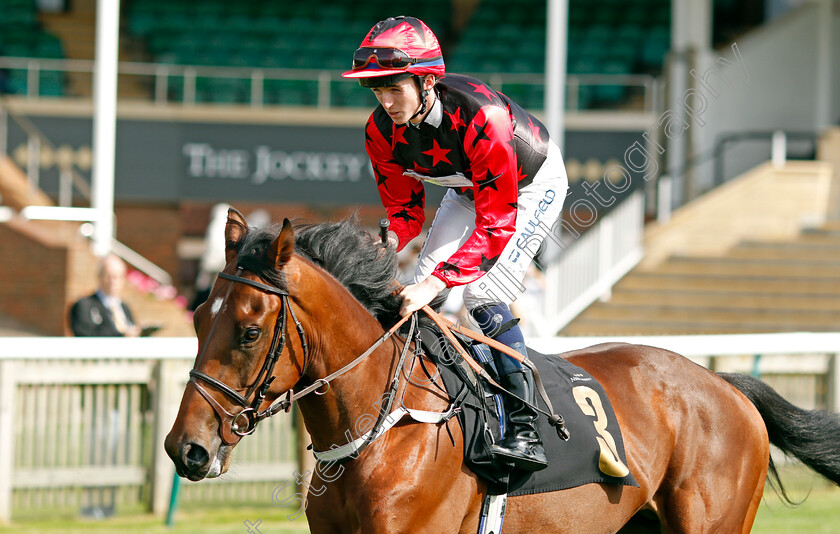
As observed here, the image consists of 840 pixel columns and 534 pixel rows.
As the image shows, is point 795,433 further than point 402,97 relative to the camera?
Yes

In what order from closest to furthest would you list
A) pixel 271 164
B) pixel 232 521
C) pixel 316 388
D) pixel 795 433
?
pixel 316 388, pixel 795 433, pixel 232 521, pixel 271 164

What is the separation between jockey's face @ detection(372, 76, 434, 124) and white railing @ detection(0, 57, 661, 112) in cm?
975

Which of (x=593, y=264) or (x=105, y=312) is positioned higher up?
(x=593, y=264)

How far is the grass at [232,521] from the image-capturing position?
204 inches

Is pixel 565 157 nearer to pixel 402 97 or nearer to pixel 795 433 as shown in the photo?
pixel 795 433

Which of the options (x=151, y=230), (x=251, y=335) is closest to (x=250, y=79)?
(x=151, y=230)

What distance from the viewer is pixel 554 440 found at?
3.01 meters

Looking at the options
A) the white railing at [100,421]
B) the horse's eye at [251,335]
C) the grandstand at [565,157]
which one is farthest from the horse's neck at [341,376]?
the grandstand at [565,157]

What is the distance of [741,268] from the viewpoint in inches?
460

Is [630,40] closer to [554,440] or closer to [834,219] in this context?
[834,219]

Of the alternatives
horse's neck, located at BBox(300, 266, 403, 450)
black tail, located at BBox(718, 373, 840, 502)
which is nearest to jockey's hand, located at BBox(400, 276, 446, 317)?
horse's neck, located at BBox(300, 266, 403, 450)

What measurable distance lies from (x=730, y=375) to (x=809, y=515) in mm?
2302

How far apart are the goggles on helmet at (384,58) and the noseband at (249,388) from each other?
0.72 meters

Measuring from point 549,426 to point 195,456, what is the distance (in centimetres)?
120
